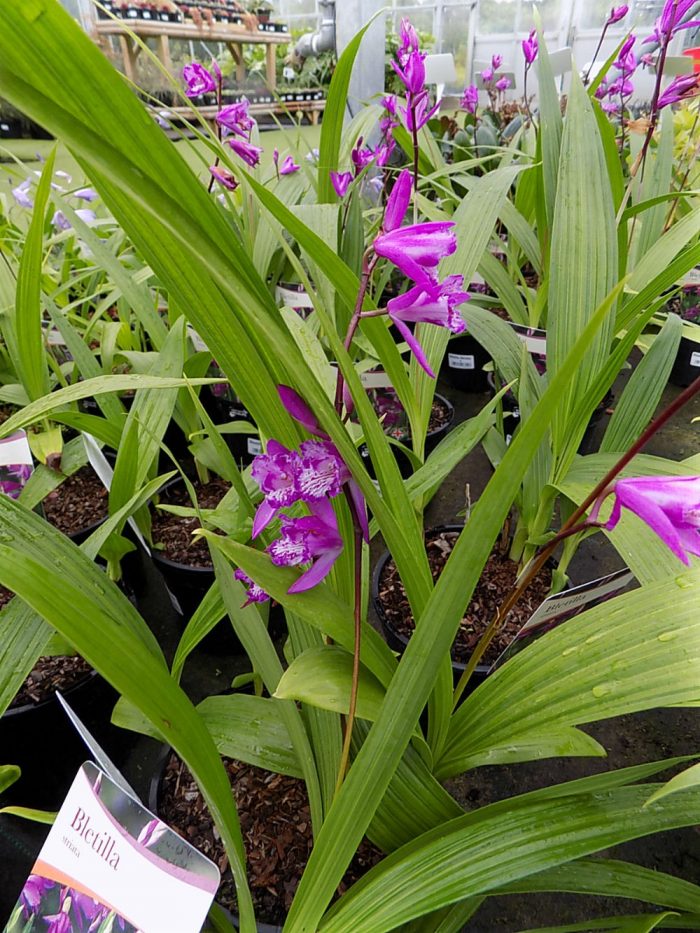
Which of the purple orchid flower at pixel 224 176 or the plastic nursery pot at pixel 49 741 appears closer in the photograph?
the plastic nursery pot at pixel 49 741

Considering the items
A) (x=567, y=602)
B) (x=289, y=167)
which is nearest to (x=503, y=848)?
(x=567, y=602)

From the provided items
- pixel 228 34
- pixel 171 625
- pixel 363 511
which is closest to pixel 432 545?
pixel 171 625

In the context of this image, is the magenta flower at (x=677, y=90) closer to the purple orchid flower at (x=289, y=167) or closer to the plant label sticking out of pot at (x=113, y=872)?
the purple orchid flower at (x=289, y=167)

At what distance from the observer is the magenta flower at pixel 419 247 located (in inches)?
14.2

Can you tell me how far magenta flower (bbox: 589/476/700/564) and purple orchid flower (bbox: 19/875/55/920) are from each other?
16.7 inches

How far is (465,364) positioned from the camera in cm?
141

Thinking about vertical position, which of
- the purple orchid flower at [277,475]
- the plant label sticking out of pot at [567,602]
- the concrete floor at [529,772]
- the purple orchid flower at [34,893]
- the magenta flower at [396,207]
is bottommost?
the concrete floor at [529,772]

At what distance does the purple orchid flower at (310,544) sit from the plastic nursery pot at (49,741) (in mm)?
433

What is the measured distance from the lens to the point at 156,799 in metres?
0.58

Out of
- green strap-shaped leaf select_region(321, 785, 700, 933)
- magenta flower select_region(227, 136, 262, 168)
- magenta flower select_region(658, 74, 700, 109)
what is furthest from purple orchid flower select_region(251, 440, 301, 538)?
magenta flower select_region(658, 74, 700, 109)

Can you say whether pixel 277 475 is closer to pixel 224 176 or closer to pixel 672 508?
pixel 672 508

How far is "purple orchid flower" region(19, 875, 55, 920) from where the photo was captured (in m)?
0.40

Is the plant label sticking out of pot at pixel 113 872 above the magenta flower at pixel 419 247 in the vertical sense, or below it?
below

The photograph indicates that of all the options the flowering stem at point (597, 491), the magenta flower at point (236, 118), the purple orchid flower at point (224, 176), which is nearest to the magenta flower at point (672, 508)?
the flowering stem at point (597, 491)
